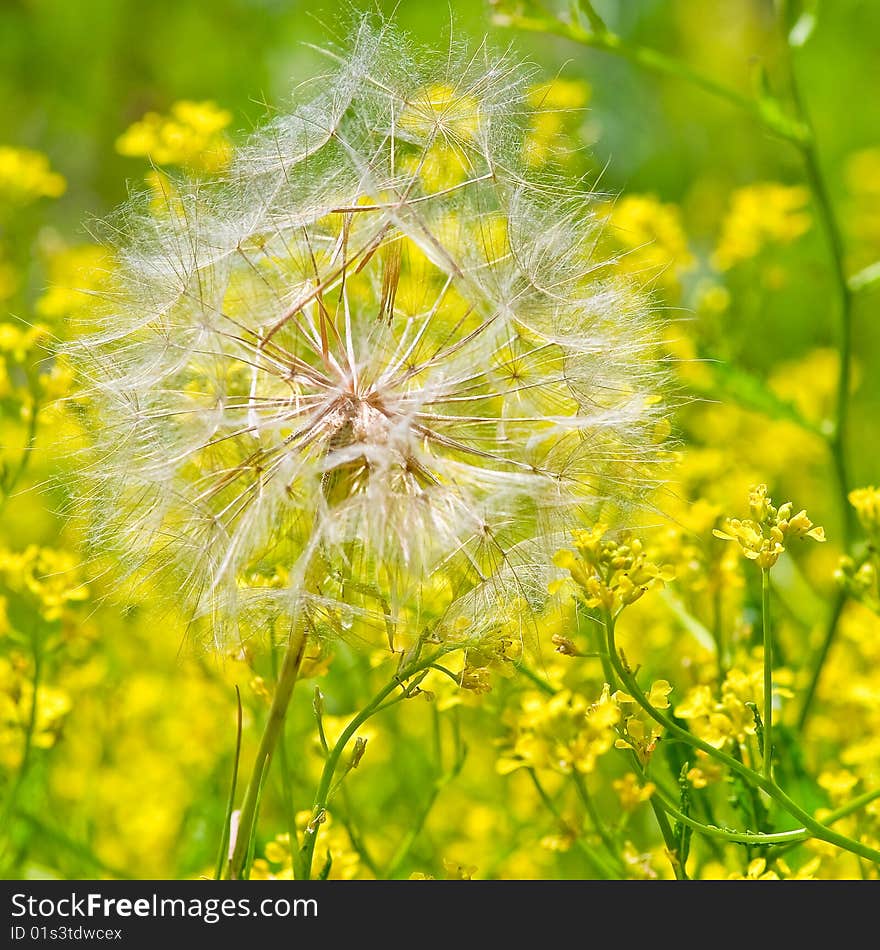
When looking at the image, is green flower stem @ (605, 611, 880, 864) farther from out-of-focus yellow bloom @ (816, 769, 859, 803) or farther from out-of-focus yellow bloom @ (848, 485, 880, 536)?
out-of-focus yellow bloom @ (848, 485, 880, 536)

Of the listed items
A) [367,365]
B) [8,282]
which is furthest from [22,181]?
[367,365]

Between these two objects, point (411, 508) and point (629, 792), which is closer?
point (411, 508)

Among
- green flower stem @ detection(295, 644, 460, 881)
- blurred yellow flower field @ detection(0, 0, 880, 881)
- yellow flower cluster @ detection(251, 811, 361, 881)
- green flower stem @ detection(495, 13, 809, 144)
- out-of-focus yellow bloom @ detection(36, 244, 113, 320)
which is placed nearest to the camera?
green flower stem @ detection(295, 644, 460, 881)

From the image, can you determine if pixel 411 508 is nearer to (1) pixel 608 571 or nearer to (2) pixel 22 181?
(1) pixel 608 571

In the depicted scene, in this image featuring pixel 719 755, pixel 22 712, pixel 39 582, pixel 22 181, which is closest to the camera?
pixel 719 755

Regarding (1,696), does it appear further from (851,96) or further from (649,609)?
(851,96)

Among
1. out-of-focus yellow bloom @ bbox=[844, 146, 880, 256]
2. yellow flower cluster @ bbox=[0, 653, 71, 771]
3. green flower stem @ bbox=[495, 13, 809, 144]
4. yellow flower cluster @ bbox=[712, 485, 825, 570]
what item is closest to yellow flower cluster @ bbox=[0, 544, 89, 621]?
yellow flower cluster @ bbox=[0, 653, 71, 771]
